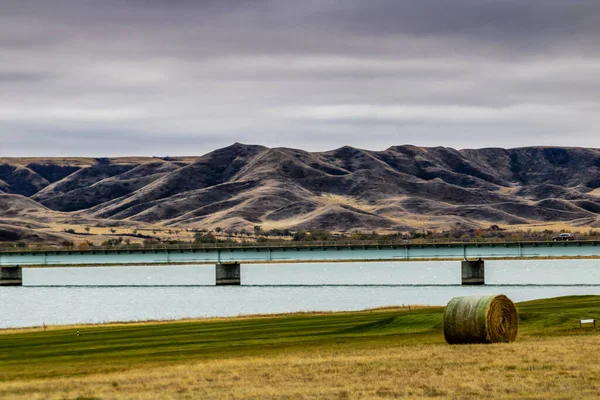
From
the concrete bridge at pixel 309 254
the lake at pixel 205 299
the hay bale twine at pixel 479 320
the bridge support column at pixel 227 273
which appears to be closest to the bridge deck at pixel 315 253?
the concrete bridge at pixel 309 254

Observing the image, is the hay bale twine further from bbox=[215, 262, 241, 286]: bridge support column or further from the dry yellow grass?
bbox=[215, 262, 241, 286]: bridge support column

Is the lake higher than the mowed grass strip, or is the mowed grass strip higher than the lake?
the mowed grass strip

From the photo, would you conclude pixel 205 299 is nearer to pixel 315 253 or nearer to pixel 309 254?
pixel 315 253

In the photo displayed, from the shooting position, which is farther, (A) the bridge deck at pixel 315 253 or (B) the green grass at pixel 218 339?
(A) the bridge deck at pixel 315 253

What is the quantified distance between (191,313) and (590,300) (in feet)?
151

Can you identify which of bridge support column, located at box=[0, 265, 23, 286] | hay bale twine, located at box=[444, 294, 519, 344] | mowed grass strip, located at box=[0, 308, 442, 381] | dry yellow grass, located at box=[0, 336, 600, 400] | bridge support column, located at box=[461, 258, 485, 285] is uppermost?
hay bale twine, located at box=[444, 294, 519, 344]

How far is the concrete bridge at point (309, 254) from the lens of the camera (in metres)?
167

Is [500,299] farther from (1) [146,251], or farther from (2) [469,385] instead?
(1) [146,251]

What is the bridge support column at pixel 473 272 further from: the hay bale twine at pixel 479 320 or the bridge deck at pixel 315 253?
the hay bale twine at pixel 479 320

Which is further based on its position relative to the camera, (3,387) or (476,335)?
(476,335)

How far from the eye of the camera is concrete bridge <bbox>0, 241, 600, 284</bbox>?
16688 centimetres

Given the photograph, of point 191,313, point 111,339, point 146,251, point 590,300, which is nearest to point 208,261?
point 146,251

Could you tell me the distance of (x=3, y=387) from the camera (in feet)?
109

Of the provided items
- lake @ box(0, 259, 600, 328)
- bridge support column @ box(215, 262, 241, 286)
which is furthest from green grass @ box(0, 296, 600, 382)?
bridge support column @ box(215, 262, 241, 286)
